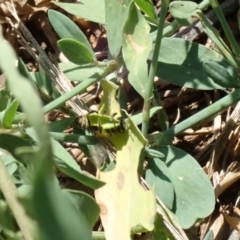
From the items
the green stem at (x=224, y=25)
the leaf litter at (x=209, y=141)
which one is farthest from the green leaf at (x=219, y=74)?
the leaf litter at (x=209, y=141)

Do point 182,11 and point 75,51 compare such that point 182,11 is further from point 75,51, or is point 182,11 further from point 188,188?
point 188,188

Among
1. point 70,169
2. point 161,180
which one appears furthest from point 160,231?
point 70,169

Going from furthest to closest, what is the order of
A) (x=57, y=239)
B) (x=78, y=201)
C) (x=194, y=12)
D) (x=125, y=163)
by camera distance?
(x=125, y=163) < (x=194, y=12) < (x=78, y=201) < (x=57, y=239)

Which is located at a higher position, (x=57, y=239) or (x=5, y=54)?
(x=5, y=54)

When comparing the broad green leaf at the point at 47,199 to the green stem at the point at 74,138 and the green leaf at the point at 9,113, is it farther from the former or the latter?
the green stem at the point at 74,138

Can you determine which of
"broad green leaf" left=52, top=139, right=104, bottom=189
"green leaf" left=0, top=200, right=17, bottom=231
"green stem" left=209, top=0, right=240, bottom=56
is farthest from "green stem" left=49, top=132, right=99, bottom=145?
"green stem" left=209, top=0, right=240, bottom=56

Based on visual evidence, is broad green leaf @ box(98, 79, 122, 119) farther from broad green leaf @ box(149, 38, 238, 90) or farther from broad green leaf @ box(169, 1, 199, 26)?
broad green leaf @ box(169, 1, 199, 26)

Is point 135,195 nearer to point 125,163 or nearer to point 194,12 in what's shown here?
point 125,163

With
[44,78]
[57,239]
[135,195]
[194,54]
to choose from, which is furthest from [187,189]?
[57,239]
